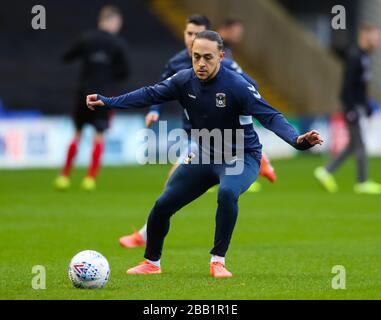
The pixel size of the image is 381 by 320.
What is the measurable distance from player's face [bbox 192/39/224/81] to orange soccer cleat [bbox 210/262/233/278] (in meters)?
1.58

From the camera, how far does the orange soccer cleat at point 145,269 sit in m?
9.95

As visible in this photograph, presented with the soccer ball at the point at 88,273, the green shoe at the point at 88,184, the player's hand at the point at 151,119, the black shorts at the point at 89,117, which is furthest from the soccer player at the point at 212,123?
the black shorts at the point at 89,117

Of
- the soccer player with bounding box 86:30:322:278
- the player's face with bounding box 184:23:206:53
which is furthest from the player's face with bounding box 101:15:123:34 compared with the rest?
the soccer player with bounding box 86:30:322:278

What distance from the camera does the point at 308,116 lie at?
27.5 m

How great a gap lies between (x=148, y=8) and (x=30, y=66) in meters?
4.31

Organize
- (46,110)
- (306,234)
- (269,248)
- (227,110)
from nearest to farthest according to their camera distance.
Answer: (227,110) → (269,248) → (306,234) → (46,110)

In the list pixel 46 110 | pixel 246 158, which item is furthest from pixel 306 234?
pixel 46 110

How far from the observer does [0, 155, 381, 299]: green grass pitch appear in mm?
9047

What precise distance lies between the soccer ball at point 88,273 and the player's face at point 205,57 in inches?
70.8

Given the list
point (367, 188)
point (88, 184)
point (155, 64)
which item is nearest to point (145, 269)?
point (88, 184)

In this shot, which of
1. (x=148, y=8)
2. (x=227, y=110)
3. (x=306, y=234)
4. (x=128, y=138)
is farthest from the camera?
(x=148, y=8)

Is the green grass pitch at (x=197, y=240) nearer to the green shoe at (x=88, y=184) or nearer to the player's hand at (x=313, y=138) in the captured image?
the green shoe at (x=88, y=184)

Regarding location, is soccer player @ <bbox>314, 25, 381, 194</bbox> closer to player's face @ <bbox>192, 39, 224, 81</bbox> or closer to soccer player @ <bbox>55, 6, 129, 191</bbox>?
soccer player @ <bbox>55, 6, 129, 191</bbox>
